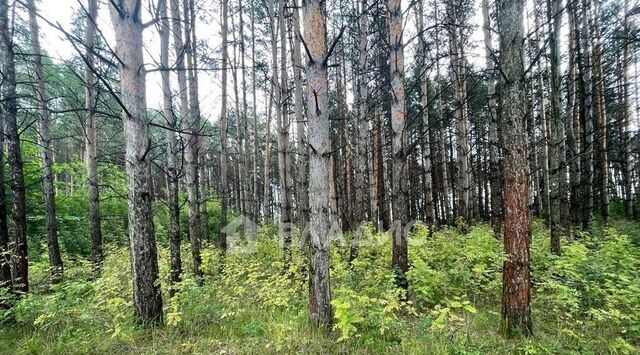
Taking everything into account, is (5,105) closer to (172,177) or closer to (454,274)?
(172,177)

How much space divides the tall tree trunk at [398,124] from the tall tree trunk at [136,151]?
3.94 meters

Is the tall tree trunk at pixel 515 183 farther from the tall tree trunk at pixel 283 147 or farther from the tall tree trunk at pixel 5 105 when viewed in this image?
the tall tree trunk at pixel 5 105

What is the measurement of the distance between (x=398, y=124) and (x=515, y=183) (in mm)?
2374

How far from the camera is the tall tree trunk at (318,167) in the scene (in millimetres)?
3752

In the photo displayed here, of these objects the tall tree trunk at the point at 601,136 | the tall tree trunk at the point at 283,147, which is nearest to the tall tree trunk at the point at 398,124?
the tall tree trunk at the point at 283,147

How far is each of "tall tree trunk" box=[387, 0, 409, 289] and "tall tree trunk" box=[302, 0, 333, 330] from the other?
2.24 meters

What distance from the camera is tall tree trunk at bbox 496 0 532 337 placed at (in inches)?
145

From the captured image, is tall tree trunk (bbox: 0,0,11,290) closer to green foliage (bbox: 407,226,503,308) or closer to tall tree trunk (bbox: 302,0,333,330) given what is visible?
tall tree trunk (bbox: 302,0,333,330)

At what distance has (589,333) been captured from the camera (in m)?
3.96

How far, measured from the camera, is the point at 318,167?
12.4 ft

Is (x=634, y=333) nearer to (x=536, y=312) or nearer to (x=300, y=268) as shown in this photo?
(x=536, y=312)

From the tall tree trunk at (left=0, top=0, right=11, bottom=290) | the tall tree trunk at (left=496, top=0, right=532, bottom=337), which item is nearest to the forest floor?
the tall tree trunk at (left=496, top=0, right=532, bottom=337)

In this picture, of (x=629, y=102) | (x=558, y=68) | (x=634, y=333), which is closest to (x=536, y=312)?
(x=634, y=333)

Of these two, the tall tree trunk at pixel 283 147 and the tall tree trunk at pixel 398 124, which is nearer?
the tall tree trunk at pixel 398 124
